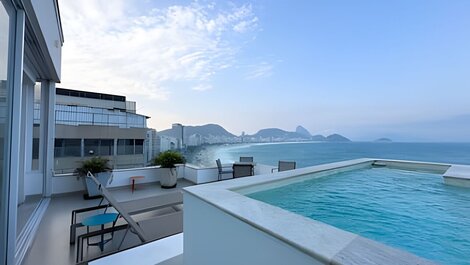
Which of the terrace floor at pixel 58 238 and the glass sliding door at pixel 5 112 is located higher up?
the glass sliding door at pixel 5 112

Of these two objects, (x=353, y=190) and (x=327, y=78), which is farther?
(x=327, y=78)

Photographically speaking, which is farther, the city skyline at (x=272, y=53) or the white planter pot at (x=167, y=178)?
the white planter pot at (x=167, y=178)

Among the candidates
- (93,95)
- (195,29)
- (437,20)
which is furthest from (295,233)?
(93,95)

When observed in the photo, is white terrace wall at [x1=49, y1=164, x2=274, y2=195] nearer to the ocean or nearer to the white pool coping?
the ocean

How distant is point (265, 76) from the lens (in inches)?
365

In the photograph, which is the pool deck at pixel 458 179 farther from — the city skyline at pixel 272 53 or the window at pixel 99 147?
the window at pixel 99 147


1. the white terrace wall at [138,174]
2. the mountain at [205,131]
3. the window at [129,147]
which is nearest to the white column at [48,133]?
the white terrace wall at [138,174]

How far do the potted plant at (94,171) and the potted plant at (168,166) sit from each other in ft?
4.28

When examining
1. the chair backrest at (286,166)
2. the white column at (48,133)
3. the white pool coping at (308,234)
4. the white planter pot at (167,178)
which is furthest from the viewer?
the chair backrest at (286,166)

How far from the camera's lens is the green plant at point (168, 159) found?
5.88m

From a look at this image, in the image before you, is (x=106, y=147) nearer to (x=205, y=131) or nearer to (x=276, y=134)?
(x=205, y=131)

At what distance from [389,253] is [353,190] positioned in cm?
316

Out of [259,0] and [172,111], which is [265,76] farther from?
[172,111]

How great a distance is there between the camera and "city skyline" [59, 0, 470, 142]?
17.8 feet
